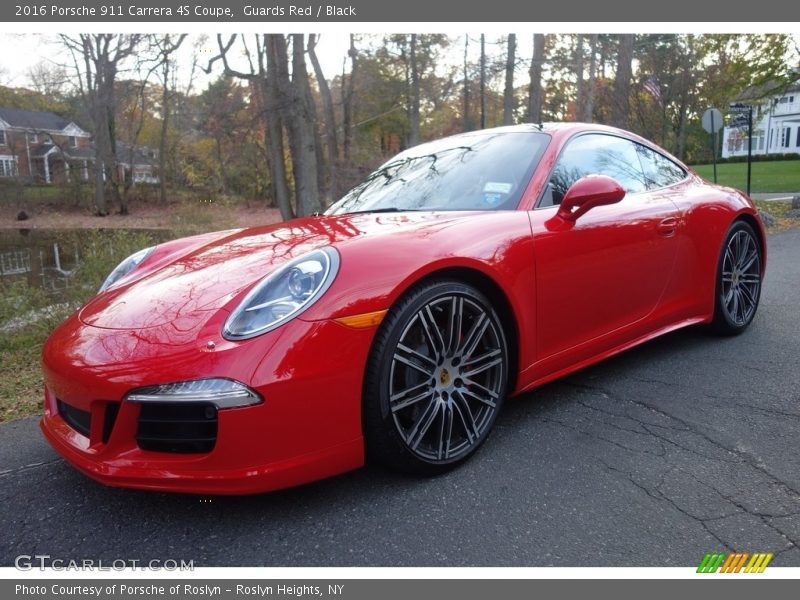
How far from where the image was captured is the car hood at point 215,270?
2.10 metres

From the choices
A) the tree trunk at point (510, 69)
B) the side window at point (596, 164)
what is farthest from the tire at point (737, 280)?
the tree trunk at point (510, 69)

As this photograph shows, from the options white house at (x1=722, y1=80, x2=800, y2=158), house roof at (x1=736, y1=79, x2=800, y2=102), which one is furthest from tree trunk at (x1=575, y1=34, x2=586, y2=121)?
white house at (x1=722, y1=80, x2=800, y2=158)

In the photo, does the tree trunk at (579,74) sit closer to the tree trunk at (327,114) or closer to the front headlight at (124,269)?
the tree trunk at (327,114)

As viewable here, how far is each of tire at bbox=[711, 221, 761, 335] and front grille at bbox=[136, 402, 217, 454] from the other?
3.25 meters

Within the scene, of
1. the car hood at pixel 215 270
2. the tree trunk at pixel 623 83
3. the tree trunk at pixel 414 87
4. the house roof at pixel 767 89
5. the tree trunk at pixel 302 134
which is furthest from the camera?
the tree trunk at pixel 414 87

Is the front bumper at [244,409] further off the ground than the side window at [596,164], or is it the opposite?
the side window at [596,164]

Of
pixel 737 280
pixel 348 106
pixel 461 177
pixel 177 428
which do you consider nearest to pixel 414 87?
pixel 348 106

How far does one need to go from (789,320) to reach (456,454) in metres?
3.33

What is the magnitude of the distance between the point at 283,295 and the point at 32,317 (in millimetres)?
4321

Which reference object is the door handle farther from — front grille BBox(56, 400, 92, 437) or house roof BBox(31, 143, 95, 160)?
house roof BBox(31, 143, 95, 160)

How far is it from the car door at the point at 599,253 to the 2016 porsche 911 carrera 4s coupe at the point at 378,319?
10 mm

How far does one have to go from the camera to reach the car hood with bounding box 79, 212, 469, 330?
2.10m

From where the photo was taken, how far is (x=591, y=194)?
2613 millimetres
